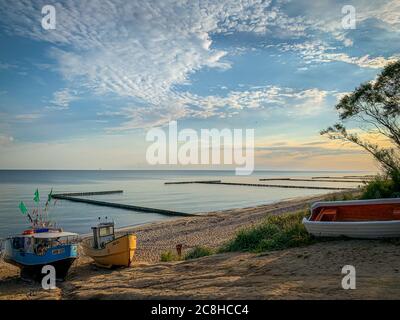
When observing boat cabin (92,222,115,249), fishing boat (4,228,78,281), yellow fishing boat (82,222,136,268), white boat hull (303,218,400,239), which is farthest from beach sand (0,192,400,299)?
boat cabin (92,222,115,249)

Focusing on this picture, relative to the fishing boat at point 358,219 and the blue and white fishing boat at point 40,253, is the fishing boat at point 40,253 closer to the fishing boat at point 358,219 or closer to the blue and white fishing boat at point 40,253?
the blue and white fishing boat at point 40,253

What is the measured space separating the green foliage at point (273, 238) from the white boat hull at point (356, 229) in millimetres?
526

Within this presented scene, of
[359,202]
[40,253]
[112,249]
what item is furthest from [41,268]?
[359,202]

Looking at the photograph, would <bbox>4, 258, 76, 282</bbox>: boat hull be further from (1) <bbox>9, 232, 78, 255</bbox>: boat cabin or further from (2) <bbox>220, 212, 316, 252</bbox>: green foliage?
(2) <bbox>220, 212, 316, 252</bbox>: green foliage

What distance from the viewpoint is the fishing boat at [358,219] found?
38.0ft

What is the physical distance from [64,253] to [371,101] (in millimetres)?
21360

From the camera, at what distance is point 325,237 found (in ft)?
42.4

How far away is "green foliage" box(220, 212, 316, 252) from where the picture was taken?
43.6 ft

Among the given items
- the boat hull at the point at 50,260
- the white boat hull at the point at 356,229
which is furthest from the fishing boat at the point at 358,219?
the boat hull at the point at 50,260

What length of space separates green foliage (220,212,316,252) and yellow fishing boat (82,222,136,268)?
4978 mm

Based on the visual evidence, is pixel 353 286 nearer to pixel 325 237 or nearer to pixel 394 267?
pixel 394 267
